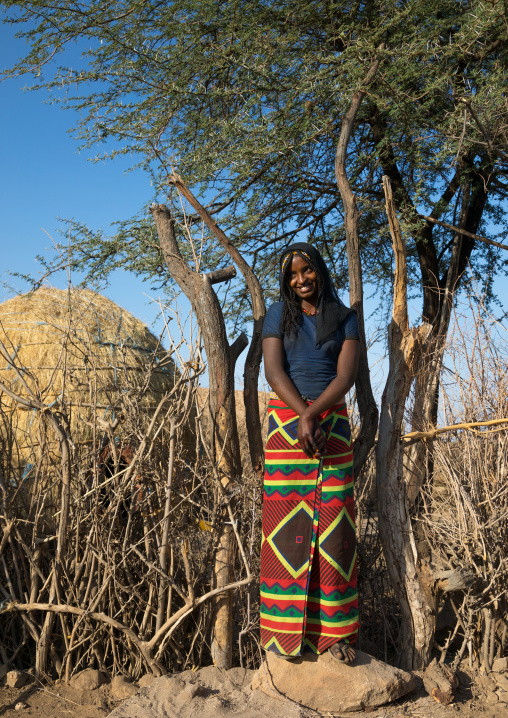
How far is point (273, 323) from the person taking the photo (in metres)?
3.51

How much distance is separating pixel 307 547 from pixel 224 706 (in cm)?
89

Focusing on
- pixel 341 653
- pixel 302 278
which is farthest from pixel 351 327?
pixel 341 653

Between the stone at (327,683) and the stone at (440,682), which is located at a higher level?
the stone at (327,683)

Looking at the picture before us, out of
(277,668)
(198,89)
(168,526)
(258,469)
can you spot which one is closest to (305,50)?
(198,89)

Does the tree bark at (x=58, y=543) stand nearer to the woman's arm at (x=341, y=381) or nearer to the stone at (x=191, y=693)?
the stone at (x=191, y=693)

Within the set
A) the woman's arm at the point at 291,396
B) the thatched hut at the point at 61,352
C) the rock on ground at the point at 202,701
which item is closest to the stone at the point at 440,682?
the rock on ground at the point at 202,701

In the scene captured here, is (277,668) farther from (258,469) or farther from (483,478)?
(483,478)

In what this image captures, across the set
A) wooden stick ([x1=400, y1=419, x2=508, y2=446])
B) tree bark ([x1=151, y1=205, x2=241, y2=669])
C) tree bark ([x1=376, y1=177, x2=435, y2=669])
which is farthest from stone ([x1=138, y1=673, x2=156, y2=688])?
wooden stick ([x1=400, y1=419, x2=508, y2=446])

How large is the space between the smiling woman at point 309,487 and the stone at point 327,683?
A: 0.07 metres

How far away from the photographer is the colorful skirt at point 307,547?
3.33 meters

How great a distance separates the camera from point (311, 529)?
334cm

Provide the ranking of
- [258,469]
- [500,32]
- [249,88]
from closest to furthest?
[258,469] → [500,32] → [249,88]

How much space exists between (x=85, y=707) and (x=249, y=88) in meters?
6.16

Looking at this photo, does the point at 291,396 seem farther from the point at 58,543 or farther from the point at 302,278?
the point at 58,543
